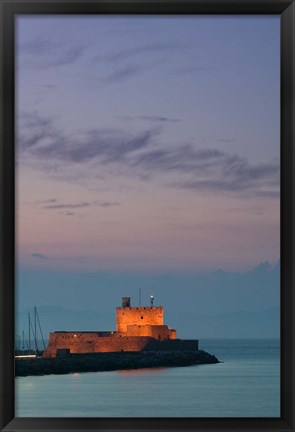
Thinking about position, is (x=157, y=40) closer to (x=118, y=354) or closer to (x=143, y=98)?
(x=143, y=98)

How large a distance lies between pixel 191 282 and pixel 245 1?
16.0m

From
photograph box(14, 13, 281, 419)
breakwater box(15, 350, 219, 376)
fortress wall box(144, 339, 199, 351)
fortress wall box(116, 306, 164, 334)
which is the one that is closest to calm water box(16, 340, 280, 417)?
photograph box(14, 13, 281, 419)

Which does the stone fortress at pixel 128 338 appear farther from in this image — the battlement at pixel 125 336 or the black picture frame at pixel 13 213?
the black picture frame at pixel 13 213

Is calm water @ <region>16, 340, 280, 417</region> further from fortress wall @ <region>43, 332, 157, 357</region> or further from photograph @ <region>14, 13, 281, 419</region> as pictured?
fortress wall @ <region>43, 332, 157, 357</region>

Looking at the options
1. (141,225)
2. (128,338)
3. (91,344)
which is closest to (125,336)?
(128,338)

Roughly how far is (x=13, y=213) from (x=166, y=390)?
579 inches

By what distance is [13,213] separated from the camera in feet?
5.46

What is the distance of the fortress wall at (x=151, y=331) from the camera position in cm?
1268

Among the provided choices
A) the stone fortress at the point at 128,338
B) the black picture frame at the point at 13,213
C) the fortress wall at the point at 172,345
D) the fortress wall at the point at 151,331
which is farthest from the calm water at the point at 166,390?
the black picture frame at the point at 13,213

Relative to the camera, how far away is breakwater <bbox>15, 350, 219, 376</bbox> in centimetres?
1329

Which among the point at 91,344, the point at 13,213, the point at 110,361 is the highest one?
the point at 13,213

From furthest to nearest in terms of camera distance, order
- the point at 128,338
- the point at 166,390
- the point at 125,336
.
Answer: the point at 166,390
the point at 125,336
the point at 128,338

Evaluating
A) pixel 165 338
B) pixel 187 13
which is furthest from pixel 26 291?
pixel 187 13

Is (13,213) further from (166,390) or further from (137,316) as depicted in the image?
(166,390)
